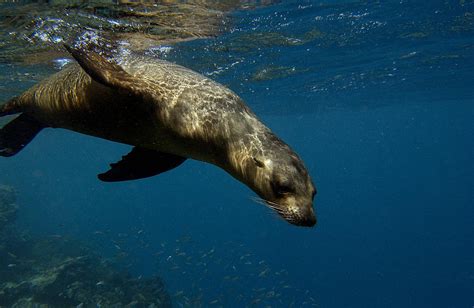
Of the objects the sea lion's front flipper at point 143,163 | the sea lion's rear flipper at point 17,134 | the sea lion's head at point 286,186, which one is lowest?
the sea lion's rear flipper at point 17,134

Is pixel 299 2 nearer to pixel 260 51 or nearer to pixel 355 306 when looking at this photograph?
pixel 260 51

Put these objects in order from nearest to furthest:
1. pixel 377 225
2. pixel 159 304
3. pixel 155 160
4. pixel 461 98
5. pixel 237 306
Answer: pixel 155 160, pixel 159 304, pixel 237 306, pixel 461 98, pixel 377 225

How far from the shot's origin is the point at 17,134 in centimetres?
578

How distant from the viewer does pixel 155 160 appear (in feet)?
13.0

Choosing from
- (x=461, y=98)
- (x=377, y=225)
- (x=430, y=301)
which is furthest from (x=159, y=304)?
(x=377, y=225)

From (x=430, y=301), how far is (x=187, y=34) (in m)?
31.1

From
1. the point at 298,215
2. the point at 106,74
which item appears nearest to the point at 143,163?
the point at 106,74

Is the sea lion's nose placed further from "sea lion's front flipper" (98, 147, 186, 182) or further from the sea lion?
"sea lion's front flipper" (98, 147, 186, 182)

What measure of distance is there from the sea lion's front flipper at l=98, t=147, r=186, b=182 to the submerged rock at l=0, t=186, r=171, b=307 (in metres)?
8.33

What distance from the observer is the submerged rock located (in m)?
12.8

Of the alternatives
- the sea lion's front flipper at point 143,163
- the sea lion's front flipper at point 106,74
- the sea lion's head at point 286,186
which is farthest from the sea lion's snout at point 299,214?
the sea lion's front flipper at point 106,74

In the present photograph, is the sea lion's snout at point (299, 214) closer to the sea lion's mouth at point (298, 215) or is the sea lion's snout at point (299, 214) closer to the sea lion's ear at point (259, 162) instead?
the sea lion's mouth at point (298, 215)

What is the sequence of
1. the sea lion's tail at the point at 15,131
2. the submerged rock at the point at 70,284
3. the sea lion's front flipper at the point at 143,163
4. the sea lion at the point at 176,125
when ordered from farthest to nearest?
1. the submerged rock at the point at 70,284
2. the sea lion's tail at the point at 15,131
3. the sea lion's front flipper at the point at 143,163
4. the sea lion at the point at 176,125

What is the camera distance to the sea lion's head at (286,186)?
2539mm
